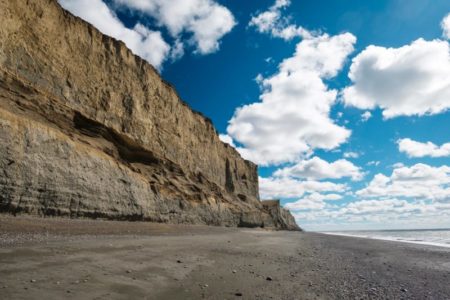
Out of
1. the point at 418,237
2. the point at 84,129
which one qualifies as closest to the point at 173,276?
the point at 84,129

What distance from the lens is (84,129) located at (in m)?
22.7

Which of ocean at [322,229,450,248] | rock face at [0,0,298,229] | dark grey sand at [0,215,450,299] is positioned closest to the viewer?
dark grey sand at [0,215,450,299]

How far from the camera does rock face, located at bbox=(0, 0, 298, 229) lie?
15.6 m

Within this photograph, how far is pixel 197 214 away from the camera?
107 feet

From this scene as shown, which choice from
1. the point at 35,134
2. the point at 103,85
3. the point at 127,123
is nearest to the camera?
the point at 35,134

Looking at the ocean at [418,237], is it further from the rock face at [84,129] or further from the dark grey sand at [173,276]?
the rock face at [84,129]

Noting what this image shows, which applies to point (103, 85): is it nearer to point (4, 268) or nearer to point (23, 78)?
point (23, 78)

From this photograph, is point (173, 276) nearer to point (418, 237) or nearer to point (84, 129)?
point (84, 129)

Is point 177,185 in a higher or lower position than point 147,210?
higher

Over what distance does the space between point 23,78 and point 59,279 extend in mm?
16859

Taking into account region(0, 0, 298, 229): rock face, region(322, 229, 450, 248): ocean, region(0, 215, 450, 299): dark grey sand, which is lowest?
region(0, 215, 450, 299): dark grey sand

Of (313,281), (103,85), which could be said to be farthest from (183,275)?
(103,85)

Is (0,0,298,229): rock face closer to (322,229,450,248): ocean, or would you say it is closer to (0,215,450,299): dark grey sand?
(0,215,450,299): dark grey sand

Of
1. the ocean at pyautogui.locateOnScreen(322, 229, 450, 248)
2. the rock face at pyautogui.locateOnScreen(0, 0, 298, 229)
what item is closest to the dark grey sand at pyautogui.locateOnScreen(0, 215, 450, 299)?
the rock face at pyautogui.locateOnScreen(0, 0, 298, 229)
